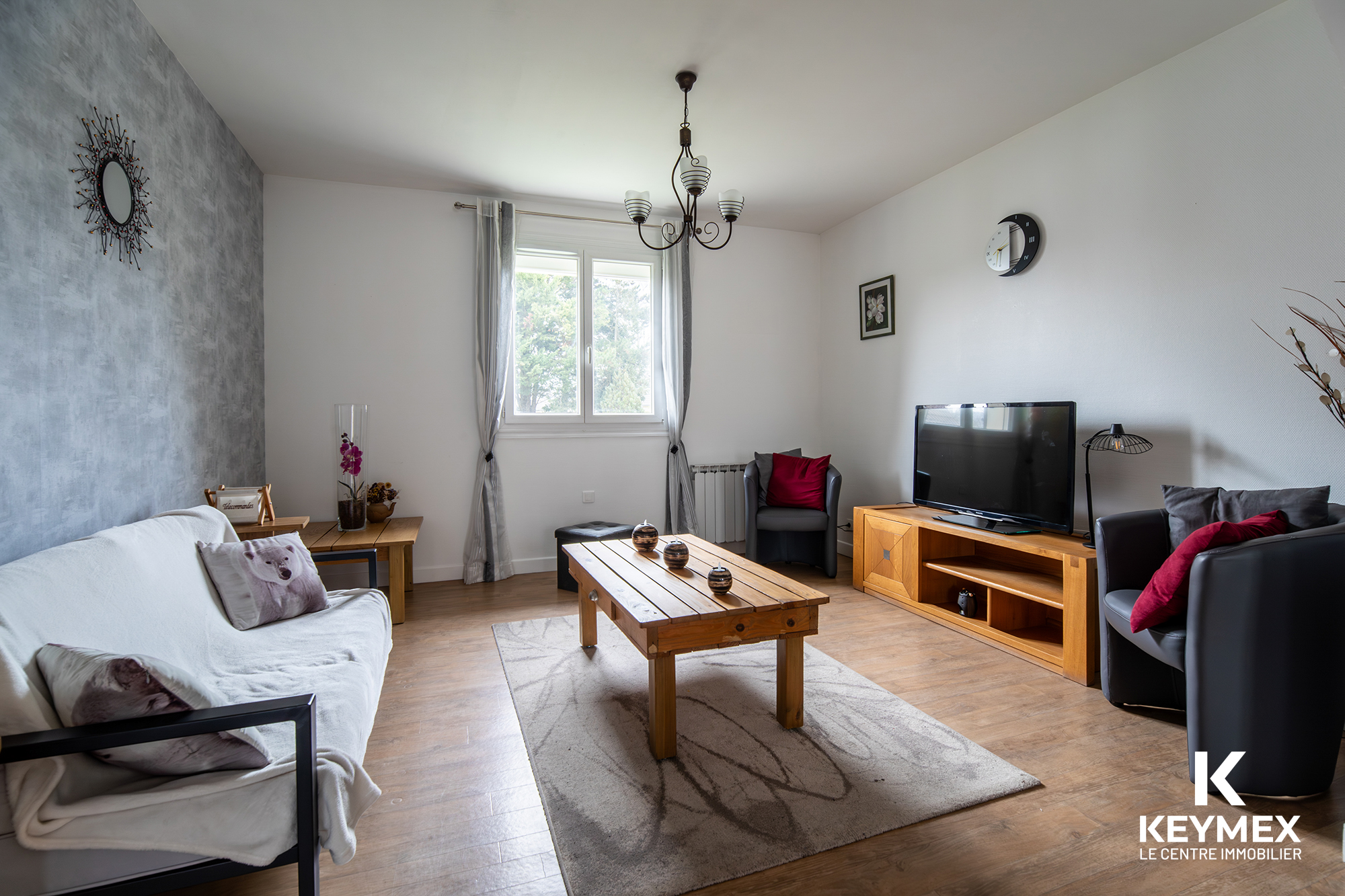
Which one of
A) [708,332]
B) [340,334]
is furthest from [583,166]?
[340,334]

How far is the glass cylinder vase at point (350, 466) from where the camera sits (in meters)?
3.76

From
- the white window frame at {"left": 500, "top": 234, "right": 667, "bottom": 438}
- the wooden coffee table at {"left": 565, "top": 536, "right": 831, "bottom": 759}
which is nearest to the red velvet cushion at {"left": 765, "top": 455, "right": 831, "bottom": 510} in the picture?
the white window frame at {"left": 500, "top": 234, "right": 667, "bottom": 438}

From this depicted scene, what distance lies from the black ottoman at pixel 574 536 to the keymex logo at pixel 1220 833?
116 inches

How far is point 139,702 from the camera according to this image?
1.19 metres

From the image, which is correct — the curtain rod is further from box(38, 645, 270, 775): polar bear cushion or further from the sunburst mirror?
box(38, 645, 270, 775): polar bear cushion

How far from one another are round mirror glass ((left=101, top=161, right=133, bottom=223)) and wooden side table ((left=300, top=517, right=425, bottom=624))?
1.63 meters

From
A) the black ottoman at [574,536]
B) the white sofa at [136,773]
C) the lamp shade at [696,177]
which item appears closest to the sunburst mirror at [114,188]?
the white sofa at [136,773]

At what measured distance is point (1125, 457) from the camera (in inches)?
117

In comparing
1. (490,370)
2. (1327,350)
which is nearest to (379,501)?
(490,370)

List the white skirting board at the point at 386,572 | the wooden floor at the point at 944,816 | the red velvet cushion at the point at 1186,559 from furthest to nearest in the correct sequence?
the white skirting board at the point at 386,572, the red velvet cushion at the point at 1186,559, the wooden floor at the point at 944,816

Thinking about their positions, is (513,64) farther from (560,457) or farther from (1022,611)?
(1022,611)

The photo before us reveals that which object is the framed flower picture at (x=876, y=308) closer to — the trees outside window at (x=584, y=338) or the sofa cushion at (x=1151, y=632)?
the trees outside window at (x=584, y=338)

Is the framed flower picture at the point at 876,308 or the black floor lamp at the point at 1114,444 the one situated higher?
the framed flower picture at the point at 876,308

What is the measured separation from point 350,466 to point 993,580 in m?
3.77
